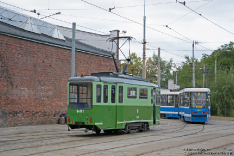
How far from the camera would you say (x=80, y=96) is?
15.2m

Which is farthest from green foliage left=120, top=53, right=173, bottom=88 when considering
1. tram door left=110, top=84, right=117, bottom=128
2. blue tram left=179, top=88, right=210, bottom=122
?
tram door left=110, top=84, right=117, bottom=128

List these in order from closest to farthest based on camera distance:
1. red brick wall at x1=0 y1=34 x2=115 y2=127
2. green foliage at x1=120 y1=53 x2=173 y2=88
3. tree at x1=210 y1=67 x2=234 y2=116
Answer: red brick wall at x1=0 y1=34 x2=115 y2=127 → tree at x1=210 y1=67 x2=234 y2=116 → green foliage at x1=120 y1=53 x2=173 y2=88

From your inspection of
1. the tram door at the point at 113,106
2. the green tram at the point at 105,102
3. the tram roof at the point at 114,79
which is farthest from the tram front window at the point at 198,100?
the tram door at the point at 113,106

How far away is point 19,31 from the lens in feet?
72.6

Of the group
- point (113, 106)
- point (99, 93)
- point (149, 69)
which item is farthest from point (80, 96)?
point (149, 69)

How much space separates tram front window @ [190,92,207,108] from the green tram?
8425 millimetres

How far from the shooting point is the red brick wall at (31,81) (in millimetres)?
20203

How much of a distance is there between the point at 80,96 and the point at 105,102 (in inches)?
46.6

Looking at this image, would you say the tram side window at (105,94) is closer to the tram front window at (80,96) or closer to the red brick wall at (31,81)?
the tram front window at (80,96)

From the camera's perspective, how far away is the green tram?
14914mm

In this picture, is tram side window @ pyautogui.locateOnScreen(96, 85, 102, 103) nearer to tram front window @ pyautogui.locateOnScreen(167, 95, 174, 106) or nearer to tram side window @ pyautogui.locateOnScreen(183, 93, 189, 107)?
tram side window @ pyautogui.locateOnScreen(183, 93, 189, 107)

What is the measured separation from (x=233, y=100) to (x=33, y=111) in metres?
26.2

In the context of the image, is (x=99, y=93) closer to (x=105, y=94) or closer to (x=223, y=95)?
(x=105, y=94)

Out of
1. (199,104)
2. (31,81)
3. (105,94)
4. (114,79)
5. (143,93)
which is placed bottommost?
(199,104)
